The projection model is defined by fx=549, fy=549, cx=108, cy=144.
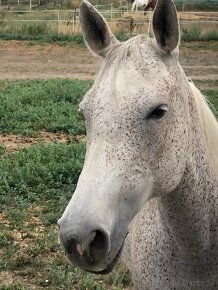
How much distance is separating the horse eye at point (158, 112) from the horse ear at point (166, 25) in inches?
11.3

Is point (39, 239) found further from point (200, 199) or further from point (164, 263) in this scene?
point (200, 199)

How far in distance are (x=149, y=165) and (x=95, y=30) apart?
699 mm

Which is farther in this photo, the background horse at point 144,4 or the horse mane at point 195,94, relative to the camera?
the background horse at point 144,4

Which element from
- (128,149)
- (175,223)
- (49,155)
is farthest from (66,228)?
(49,155)

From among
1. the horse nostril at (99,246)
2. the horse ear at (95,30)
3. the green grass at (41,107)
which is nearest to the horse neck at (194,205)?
the horse ear at (95,30)

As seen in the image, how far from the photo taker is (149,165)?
214cm

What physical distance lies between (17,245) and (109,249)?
2963mm

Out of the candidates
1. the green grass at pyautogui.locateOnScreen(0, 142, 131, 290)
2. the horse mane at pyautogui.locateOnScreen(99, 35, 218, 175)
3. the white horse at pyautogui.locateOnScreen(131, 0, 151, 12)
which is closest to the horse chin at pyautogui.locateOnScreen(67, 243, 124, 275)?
the horse mane at pyautogui.locateOnScreen(99, 35, 218, 175)

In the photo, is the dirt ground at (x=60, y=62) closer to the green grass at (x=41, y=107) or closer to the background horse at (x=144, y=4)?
the green grass at (x=41, y=107)

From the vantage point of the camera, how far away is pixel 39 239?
16.0 ft

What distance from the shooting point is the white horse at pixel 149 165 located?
1948mm

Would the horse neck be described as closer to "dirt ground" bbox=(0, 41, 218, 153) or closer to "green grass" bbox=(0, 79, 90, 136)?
"green grass" bbox=(0, 79, 90, 136)

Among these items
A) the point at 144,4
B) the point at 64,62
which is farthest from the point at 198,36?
the point at 144,4

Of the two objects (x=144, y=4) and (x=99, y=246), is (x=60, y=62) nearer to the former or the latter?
(x=144, y=4)
